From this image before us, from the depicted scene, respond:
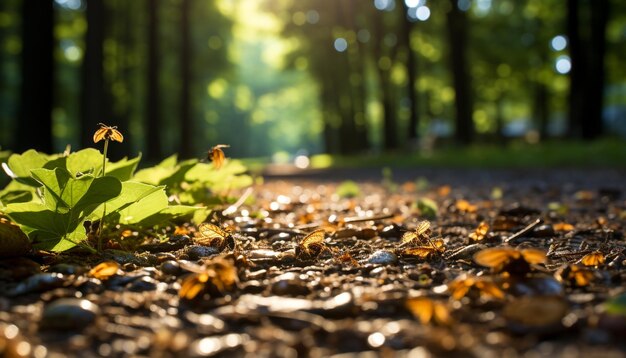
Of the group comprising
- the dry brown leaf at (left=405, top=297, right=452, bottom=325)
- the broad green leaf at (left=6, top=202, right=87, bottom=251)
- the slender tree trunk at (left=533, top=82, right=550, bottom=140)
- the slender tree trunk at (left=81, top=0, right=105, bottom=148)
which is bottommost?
the slender tree trunk at (left=533, top=82, right=550, bottom=140)

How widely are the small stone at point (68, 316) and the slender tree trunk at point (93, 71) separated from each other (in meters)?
10.9

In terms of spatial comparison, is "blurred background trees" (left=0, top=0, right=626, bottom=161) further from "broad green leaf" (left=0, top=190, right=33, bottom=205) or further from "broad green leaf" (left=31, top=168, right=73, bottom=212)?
"broad green leaf" (left=31, top=168, right=73, bottom=212)

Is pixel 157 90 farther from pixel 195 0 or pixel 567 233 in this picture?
pixel 567 233

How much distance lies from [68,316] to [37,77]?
9.93m

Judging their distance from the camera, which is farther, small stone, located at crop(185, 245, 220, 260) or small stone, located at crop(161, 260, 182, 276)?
small stone, located at crop(185, 245, 220, 260)

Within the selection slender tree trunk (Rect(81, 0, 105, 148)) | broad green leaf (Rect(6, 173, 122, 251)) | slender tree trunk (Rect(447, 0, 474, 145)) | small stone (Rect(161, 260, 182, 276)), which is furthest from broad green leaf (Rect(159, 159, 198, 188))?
slender tree trunk (Rect(447, 0, 474, 145))

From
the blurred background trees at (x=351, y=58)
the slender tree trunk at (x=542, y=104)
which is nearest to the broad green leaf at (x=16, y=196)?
the blurred background trees at (x=351, y=58)

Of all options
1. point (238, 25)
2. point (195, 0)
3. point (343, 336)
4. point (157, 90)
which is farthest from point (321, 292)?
point (238, 25)

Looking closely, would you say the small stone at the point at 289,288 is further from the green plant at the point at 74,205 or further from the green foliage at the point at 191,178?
the green foliage at the point at 191,178

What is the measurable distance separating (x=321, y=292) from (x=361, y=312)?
0.28 meters

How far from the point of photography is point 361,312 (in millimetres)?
1661

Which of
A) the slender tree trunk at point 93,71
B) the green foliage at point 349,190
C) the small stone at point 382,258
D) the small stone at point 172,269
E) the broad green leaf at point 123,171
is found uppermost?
the slender tree trunk at point 93,71

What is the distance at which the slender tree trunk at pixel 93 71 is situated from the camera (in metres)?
11.8

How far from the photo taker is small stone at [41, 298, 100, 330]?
151 cm
